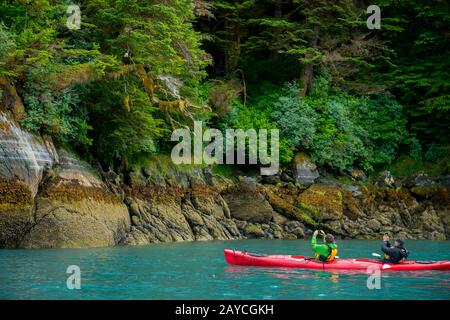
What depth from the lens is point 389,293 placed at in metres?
13.7

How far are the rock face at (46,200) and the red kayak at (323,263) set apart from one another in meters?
6.68

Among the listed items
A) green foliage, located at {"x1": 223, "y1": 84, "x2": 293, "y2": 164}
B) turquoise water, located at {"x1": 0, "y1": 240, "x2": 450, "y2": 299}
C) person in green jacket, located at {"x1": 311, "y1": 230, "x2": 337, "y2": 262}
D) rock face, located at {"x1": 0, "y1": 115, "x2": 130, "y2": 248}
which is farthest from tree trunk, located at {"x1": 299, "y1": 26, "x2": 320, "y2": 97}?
person in green jacket, located at {"x1": 311, "y1": 230, "x2": 337, "y2": 262}

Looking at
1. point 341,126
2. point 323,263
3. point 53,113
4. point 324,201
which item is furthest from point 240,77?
point 323,263

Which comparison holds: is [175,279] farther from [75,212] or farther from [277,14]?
[277,14]

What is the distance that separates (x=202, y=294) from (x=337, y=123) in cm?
2369

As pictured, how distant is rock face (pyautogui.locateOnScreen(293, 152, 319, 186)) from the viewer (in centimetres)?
3303

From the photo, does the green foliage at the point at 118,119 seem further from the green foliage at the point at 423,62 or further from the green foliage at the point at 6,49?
the green foliage at the point at 423,62

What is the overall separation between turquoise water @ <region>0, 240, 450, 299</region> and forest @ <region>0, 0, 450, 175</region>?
21.1ft

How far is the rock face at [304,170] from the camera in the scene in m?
33.0

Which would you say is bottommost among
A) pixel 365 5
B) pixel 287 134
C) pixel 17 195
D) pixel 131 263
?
pixel 131 263

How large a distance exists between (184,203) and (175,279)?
13097mm

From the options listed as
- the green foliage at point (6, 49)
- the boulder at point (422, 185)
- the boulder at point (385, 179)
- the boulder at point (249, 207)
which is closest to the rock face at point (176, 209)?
the boulder at point (249, 207)
